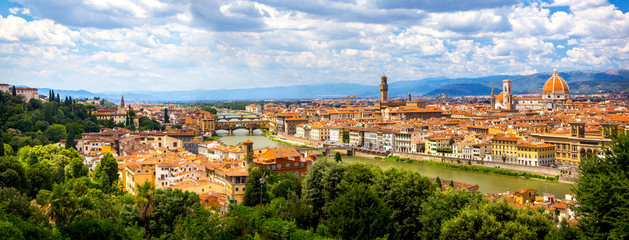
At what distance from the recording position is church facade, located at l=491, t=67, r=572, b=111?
167ft

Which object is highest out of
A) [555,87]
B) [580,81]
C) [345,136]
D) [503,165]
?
[580,81]

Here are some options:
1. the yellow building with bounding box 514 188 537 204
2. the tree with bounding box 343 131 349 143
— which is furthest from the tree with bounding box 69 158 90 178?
the tree with bounding box 343 131 349 143

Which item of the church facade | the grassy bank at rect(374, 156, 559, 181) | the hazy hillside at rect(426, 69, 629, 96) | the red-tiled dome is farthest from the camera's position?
the hazy hillside at rect(426, 69, 629, 96)

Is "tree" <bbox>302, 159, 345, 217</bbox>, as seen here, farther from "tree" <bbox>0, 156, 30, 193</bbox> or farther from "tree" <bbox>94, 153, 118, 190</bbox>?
"tree" <bbox>0, 156, 30, 193</bbox>

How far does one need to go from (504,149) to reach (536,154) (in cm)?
162

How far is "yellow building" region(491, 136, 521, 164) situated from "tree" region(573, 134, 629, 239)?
15476mm

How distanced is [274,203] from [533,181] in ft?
38.9

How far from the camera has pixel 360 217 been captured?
8641mm

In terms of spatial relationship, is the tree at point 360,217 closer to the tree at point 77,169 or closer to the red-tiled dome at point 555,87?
the tree at point 77,169

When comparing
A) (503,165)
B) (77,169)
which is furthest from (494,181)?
(77,169)

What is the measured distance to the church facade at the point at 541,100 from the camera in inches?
2008

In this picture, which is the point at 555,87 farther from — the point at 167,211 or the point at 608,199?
the point at 167,211

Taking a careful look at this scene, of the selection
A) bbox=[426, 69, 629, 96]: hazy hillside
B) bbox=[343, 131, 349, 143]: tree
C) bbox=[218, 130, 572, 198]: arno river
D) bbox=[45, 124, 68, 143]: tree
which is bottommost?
bbox=[218, 130, 572, 198]: arno river

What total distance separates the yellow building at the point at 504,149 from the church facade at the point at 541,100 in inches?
1128
